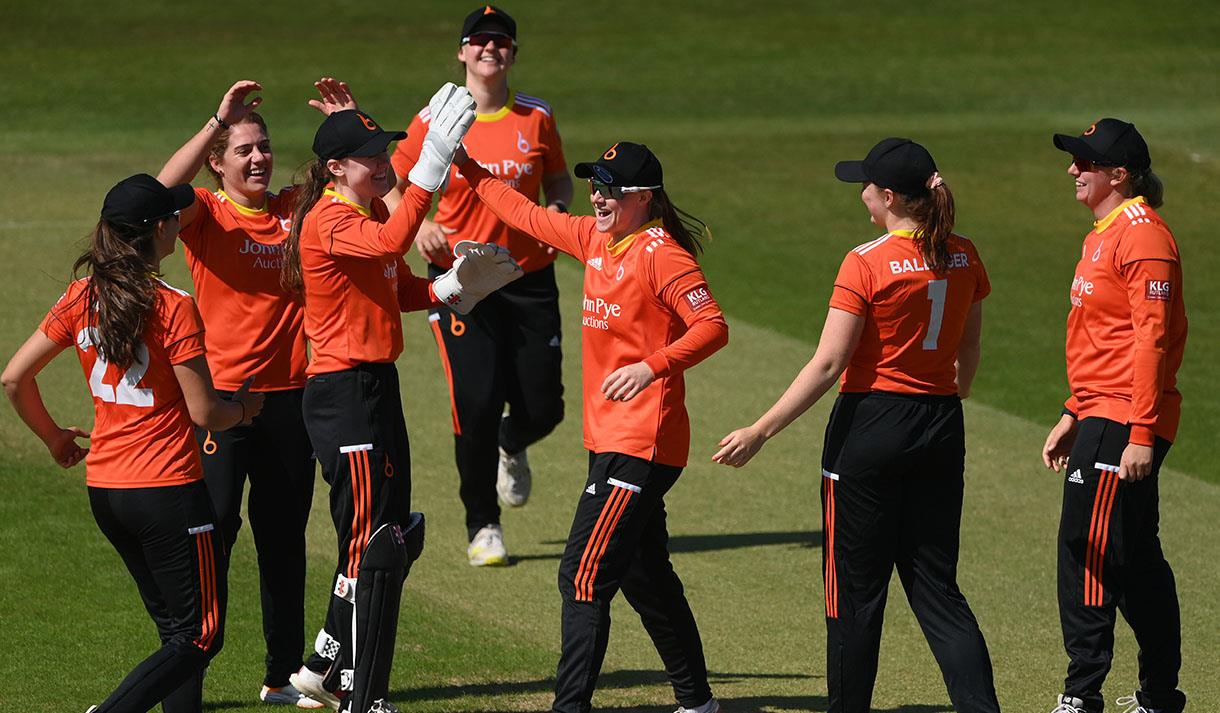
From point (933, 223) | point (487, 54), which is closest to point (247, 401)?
point (933, 223)

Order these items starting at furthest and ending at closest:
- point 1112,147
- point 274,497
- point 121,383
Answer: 1. point 274,497
2. point 1112,147
3. point 121,383

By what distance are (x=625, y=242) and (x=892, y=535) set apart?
5.03 ft

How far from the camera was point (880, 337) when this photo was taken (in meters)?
6.16

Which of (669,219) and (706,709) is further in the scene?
(706,709)

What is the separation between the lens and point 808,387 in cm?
602

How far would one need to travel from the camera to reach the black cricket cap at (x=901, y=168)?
20.2 ft

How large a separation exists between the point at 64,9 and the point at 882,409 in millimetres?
26739

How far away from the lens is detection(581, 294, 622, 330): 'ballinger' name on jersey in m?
6.39

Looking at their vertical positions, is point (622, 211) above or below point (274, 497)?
above

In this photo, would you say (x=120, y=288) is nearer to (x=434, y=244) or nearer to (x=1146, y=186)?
(x=434, y=244)

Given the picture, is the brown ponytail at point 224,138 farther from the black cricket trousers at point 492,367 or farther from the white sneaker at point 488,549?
the white sneaker at point 488,549

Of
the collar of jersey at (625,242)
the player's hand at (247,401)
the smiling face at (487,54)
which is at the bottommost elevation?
the player's hand at (247,401)

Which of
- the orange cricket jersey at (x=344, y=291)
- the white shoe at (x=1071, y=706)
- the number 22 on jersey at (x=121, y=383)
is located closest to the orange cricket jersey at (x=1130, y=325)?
the white shoe at (x=1071, y=706)

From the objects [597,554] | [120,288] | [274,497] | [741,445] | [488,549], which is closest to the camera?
[120,288]
